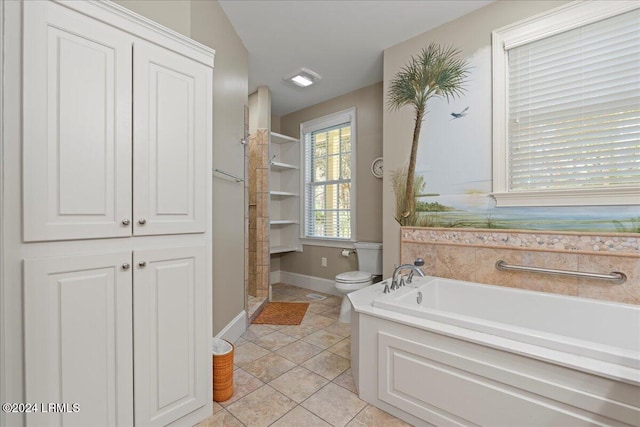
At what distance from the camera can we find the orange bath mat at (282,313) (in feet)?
9.76

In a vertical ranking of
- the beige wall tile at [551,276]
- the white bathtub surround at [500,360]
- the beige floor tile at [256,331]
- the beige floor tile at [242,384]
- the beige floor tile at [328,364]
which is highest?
the beige wall tile at [551,276]

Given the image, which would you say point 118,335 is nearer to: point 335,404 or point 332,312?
point 335,404

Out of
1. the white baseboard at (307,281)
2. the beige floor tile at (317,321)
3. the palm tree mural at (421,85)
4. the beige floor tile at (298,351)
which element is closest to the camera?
the beige floor tile at (298,351)

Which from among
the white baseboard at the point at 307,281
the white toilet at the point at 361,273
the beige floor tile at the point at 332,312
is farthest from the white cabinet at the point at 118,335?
the white baseboard at the point at 307,281

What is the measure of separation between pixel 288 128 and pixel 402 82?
2.25 meters

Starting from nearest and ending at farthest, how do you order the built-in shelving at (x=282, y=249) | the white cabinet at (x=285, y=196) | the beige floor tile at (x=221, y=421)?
the beige floor tile at (x=221, y=421), the built-in shelving at (x=282, y=249), the white cabinet at (x=285, y=196)

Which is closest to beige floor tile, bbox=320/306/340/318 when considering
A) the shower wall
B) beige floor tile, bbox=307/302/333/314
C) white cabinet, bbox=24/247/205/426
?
beige floor tile, bbox=307/302/333/314

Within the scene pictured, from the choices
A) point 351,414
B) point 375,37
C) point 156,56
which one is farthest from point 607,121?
point 156,56

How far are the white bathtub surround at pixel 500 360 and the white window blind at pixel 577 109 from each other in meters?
0.82

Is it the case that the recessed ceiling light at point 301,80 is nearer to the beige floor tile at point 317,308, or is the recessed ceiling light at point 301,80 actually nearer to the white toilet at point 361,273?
the white toilet at point 361,273

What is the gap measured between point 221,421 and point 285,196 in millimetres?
3228

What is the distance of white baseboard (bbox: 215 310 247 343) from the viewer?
90.6 inches

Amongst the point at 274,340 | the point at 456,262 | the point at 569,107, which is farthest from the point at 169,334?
the point at 569,107

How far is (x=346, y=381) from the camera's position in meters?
1.91
